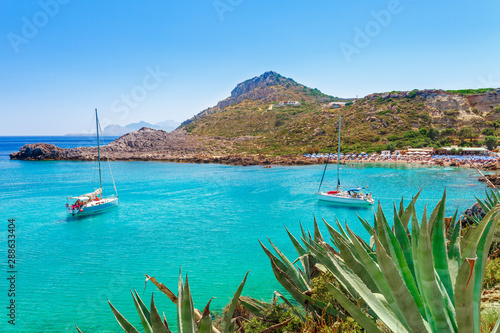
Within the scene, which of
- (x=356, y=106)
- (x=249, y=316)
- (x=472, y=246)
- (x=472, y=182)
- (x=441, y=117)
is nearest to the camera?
(x=472, y=246)

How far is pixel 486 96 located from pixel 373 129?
2742 cm

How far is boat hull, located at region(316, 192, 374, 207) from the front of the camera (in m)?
21.3

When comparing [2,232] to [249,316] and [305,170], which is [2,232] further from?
[305,170]

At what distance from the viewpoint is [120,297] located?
9266 mm

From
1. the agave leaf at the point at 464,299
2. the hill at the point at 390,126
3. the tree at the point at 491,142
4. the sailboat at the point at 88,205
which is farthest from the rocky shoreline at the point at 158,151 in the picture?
the agave leaf at the point at 464,299

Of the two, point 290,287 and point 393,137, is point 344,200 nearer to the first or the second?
point 290,287

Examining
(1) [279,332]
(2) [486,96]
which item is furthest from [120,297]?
Result: (2) [486,96]

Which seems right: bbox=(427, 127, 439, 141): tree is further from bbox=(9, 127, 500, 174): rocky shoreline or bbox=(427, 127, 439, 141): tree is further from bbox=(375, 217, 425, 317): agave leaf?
bbox=(375, 217, 425, 317): agave leaf

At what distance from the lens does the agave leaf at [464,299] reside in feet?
4.54

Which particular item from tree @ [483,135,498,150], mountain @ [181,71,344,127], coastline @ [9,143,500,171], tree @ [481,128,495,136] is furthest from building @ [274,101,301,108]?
tree @ [483,135,498,150]

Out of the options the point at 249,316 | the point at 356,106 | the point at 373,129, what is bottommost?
the point at 249,316

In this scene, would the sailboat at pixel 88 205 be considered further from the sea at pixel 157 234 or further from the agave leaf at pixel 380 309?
the agave leaf at pixel 380 309

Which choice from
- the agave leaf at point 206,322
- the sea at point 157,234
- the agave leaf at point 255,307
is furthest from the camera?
the sea at point 157,234

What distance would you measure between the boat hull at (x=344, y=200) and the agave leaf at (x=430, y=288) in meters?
20.7
